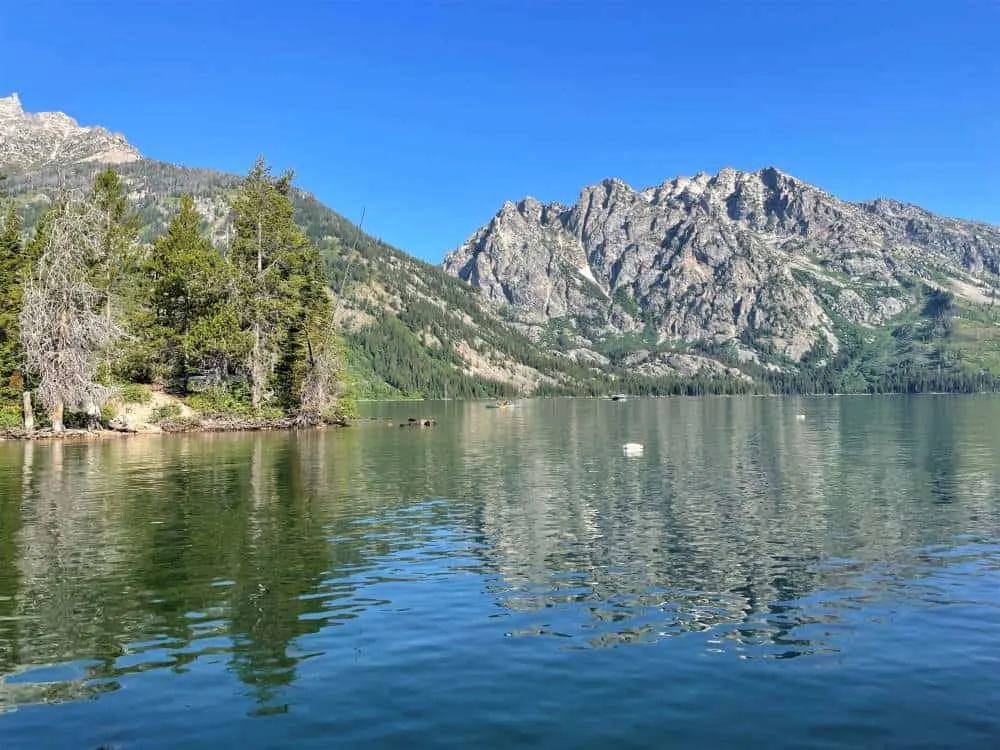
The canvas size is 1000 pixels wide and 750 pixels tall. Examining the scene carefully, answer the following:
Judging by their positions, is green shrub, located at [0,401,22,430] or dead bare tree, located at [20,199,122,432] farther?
green shrub, located at [0,401,22,430]

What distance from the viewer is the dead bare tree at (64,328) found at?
85.3 m

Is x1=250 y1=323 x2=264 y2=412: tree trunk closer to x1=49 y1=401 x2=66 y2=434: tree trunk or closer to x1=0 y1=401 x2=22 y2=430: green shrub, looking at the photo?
x1=49 y1=401 x2=66 y2=434: tree trunk

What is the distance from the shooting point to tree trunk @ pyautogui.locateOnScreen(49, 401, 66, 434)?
88.4 m

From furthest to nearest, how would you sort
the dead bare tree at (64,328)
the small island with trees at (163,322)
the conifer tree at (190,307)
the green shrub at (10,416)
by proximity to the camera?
1. the conifer tree at (190,307)
2. the green shrub at (10,416)
3. the small island with trees at (163,322)
4. the dead bare tree at (64,328)

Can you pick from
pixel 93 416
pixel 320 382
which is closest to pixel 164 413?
pixel 93 416

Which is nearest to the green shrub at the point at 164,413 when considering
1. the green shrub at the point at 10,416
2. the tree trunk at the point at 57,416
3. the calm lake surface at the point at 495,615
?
the tree trunk at the point at 57,416

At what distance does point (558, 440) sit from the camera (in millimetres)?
101750

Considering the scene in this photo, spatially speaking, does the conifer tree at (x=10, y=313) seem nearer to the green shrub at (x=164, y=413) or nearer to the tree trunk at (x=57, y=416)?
the tree trunk at (x=57, y=416)

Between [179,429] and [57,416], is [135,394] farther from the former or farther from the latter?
[57,416]

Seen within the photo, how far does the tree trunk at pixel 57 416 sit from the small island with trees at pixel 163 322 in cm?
17

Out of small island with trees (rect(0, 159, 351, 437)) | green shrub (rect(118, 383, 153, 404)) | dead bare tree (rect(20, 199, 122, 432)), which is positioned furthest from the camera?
green shrub (rect(118, 383, 153, 404))

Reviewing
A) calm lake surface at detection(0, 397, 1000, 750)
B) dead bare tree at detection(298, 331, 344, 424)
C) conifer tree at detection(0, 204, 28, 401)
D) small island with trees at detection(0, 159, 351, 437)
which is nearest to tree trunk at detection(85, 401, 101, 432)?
small island with trees at detection(0, 159, 351, 437)

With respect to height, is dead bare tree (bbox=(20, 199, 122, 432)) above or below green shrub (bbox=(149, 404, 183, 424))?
above

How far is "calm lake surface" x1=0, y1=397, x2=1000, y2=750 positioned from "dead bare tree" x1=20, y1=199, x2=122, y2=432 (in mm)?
39069
